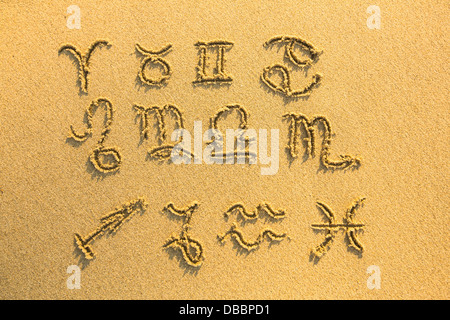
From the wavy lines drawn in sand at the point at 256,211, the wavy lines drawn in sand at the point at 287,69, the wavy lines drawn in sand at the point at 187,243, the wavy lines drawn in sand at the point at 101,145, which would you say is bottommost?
the wavy lines drawn in sand at the point at 187,243

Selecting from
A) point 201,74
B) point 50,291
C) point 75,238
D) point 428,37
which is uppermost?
point 428,37

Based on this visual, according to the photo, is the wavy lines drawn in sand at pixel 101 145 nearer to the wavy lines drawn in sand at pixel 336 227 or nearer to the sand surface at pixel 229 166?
the sand surface at pixel 229 166

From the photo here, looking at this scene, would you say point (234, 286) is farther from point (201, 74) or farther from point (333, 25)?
point (333, 25)

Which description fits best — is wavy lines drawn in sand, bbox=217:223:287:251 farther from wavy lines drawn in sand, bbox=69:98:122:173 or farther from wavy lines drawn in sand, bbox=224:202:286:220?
wavy lines drawn in sand, bbox=69:98:122:173

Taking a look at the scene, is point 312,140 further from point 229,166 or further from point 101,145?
point 101,145

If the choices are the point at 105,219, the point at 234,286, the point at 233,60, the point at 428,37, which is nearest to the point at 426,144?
the point at 428,37

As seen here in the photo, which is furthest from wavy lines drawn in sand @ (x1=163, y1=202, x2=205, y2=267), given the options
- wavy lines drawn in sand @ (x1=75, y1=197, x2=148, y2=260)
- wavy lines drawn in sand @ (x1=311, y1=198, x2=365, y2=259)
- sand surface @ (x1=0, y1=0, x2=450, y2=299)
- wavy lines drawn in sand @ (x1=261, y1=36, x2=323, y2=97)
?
wavy lines drawn in sand @ (x1=261, y1=36, x2=323, y2=97)

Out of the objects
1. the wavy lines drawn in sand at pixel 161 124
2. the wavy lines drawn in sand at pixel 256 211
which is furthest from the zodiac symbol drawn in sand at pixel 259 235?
the wavy lines drawn in sand at pixel 161 124
